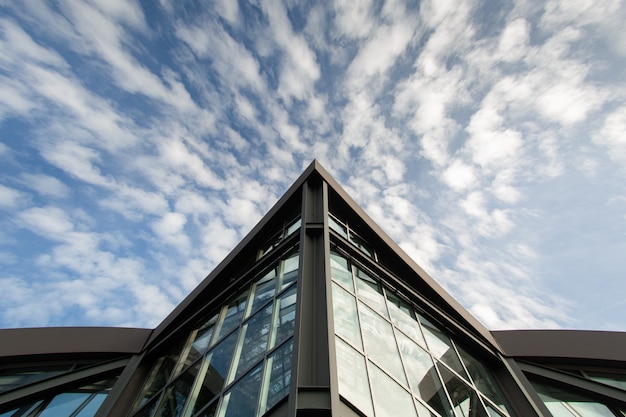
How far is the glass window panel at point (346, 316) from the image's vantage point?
5.80 metres

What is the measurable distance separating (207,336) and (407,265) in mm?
6559

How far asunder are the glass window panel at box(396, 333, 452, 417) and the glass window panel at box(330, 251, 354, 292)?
1.62 metres

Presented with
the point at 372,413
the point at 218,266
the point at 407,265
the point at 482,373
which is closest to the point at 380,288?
the point at 407,265

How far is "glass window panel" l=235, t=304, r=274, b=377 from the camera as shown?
599 centimetres

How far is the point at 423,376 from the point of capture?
671 cm

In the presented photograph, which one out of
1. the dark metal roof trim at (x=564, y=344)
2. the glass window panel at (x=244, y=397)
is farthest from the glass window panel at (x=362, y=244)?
the glass window panel at (x=244, y=397)

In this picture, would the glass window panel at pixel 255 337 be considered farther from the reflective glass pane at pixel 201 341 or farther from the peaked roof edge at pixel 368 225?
the peaked roof edge at pixel 368 225

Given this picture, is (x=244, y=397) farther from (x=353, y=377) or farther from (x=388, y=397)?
(x=388, y=397)

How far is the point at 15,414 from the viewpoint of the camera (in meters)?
9.30

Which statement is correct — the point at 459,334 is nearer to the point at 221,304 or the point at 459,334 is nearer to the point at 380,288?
the point at 380,288

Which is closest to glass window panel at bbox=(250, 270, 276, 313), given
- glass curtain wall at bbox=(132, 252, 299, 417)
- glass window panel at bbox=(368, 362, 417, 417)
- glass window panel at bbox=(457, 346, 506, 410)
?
glass curtain wall at bbox=(132, 252, 299, 417)

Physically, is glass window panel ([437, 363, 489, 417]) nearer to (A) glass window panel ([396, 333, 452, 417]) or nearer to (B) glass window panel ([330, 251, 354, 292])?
A: (A) glass window panel ([396, 333, 452, 417])

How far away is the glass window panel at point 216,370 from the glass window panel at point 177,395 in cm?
51

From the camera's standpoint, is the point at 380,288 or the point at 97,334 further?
the point at 97,334
